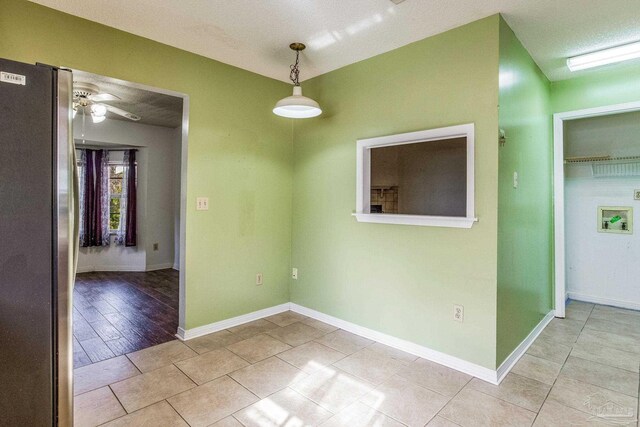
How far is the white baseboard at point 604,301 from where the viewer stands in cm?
393

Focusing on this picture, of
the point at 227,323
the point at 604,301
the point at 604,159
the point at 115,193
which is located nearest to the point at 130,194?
the point at 115,193

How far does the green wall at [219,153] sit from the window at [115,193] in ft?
12.1

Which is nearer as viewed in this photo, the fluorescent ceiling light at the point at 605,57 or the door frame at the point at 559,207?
the fluorescent ceiling light at the point at 605,57

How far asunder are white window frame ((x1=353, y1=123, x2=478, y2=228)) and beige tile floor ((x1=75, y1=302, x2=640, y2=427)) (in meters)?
1.09

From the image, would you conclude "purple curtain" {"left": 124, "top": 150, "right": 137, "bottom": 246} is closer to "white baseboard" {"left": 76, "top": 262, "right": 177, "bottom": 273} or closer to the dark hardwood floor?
"white baseboard" {"left": 76, "top": 262, "right": 177, "bottom": 273}

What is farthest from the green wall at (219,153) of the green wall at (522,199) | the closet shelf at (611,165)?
the closet shelf at (611,165)

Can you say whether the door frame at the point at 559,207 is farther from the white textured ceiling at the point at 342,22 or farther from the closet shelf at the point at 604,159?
the white textured ceiling at the point at 342,22

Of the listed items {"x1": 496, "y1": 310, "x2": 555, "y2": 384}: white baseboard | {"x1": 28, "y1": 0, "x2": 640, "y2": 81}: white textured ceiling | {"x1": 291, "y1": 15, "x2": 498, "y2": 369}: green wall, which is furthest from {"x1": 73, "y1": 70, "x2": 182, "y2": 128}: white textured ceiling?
{"x1": 496, "y1": 310, "x2": 555, "y2": 384}: white baseboard

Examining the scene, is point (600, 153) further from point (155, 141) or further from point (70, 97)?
point (155, 141)

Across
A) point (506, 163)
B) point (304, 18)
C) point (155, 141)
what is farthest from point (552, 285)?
point (155, 141)

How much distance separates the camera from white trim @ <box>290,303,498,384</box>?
7.91 ft

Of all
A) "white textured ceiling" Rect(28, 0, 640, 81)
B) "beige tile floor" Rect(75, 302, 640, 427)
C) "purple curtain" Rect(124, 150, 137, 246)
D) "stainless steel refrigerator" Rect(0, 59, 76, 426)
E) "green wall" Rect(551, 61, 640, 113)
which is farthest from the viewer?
"purple curtain" Rect(124, 150, 137, 246)

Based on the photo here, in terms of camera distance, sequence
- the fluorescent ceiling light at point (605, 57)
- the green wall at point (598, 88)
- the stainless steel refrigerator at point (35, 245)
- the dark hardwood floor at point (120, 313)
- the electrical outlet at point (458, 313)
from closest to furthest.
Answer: the stainless steel refrigerator at point (35, 245) → the electrical outlet at point (458, 313) → the fluorescent ceiling light at point (605, 57) → the dark hardwood floor at point (120, 313) → the green wall at point (598, 88)

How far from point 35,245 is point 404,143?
247 centimetres
